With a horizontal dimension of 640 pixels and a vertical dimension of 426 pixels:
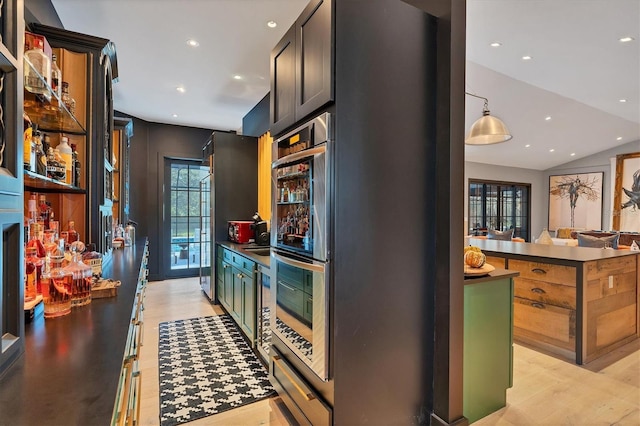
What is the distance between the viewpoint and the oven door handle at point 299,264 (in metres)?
1.61

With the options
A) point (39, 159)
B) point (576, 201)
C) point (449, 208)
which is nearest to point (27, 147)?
point (39, 159)

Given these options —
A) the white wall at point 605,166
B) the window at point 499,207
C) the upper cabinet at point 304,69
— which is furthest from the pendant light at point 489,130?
the white wall at point 605,166

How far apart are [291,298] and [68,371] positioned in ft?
4.04

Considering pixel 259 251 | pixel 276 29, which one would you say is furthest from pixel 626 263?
pixel 276 29

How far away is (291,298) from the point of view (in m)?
1.97

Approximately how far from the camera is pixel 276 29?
2898 mm

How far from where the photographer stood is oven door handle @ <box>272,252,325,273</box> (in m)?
1.61

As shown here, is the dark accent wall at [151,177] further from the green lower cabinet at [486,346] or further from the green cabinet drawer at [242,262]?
the green lower cabinet at [486,346]

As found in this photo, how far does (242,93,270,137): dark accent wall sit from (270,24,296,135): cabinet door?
2.13 m

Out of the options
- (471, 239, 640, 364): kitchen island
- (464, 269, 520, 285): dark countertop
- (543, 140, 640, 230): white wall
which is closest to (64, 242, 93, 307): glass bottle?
(464, 269, 520, 285): dark countertop

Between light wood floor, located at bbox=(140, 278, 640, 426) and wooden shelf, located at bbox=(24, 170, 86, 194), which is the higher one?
wooden shelf, located at bbox=(24, 170, 86, 194)

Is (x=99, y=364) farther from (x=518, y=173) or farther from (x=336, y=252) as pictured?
(x=518, y=173)

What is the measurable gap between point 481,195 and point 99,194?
9.43m

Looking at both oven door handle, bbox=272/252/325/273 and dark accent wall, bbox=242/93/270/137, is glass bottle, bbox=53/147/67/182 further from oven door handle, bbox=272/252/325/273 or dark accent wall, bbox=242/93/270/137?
dark accent wall, bbox=242/93/270/137
